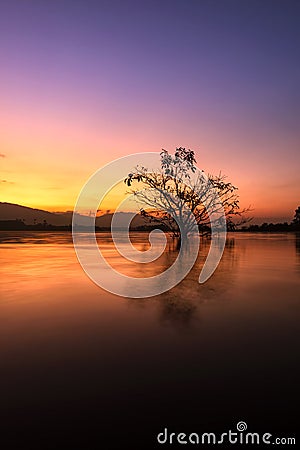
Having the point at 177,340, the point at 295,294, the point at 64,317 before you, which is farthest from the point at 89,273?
the point at 177,340

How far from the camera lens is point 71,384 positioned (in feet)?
10.4

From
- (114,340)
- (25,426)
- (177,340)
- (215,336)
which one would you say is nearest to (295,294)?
(215,336)

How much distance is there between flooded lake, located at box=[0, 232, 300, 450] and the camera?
2525 millimetres

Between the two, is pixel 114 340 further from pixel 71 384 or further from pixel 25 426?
pixel 25 426

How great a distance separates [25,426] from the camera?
2518 millimetres

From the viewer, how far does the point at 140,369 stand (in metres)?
3.49

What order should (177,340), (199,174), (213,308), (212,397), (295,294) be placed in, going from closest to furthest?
(212,397)
(177,340)
(213,308)
(295,294)
(199,174)

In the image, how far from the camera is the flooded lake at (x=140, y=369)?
2525 mm

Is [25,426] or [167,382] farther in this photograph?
[167,382]

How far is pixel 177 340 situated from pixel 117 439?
85.8 inches

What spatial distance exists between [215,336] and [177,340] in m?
0.59

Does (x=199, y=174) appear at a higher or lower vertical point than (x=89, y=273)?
higher

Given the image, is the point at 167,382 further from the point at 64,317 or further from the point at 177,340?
the point at 64,317

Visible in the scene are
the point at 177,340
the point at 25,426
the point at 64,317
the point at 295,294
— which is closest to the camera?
the point at 25,426
